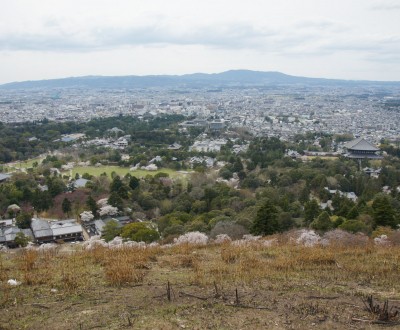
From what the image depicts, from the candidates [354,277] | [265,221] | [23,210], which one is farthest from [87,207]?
[354,277]

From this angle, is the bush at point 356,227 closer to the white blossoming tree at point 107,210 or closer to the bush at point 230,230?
the bush at point 230,230

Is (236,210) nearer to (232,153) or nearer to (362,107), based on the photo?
(232,153)

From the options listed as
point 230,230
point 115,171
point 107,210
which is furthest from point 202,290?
point 115,171

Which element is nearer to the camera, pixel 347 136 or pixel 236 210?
pixel 236 210

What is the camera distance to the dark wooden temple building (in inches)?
1273

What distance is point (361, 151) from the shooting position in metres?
32.7

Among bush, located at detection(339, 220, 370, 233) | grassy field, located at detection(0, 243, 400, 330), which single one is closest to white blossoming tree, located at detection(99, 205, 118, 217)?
bush, located at detection(339, 220, 370, 233)

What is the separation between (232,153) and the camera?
1363 inches

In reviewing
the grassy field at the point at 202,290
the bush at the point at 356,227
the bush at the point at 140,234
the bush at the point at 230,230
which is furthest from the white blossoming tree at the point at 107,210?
the grassy field at the point at 202,290

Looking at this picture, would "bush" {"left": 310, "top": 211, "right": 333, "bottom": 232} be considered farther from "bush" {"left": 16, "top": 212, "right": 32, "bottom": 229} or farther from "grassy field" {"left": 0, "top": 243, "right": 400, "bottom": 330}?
"bush" {"left": 16, "top": 212, "right": 32, "bottom": 229}

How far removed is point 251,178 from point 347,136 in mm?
23324

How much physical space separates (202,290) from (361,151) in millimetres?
31022

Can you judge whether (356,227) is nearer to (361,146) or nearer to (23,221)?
(23,221)

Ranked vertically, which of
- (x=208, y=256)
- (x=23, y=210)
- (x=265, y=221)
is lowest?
(x=23, y=210)
